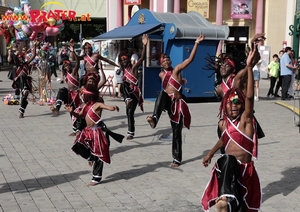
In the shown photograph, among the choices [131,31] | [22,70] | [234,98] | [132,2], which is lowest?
[22,70]

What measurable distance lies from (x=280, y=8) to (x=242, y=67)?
24.0 m

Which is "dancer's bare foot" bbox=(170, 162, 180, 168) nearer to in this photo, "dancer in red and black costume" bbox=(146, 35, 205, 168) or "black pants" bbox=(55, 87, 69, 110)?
"dancer in red and black costume" bbox=(146, 35, 205, 168)

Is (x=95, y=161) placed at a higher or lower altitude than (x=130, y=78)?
lower

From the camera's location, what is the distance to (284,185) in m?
6.19

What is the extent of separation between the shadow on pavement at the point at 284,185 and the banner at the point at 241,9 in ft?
77.8

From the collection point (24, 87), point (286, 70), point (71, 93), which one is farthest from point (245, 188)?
point (286, 70)

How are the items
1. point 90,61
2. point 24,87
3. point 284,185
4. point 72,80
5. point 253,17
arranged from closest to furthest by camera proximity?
point 284,185
point 90,61
point 72,80
point 24,87
point 253,17

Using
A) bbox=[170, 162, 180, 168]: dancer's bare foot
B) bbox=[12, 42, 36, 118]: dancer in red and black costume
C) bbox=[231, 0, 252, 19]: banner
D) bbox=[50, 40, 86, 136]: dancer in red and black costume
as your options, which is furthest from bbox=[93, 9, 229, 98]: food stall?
bbox=[231, 0, 252, 19]: banner

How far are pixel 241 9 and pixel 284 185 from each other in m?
24.6

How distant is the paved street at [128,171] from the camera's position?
5.46 metres

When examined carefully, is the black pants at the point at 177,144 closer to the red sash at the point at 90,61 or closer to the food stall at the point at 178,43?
the red sash at the point at 90,61

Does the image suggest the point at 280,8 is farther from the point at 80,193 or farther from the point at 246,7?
the point at 80,193

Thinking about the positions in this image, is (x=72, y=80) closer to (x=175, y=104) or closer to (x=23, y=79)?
(x=23, y=79)

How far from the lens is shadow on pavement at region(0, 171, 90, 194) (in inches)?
235
